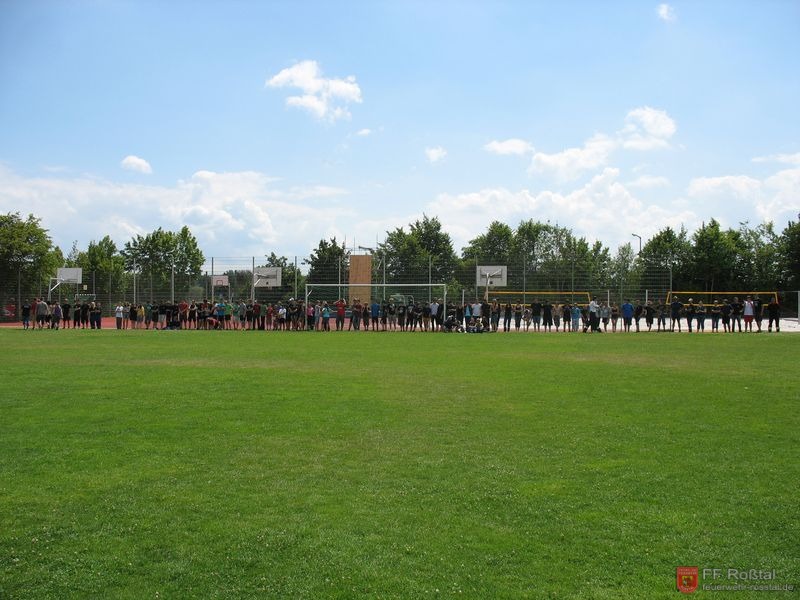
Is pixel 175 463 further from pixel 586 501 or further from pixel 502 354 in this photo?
pixel 502 354

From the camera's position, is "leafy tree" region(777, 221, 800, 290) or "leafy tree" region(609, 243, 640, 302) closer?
"leafy tree" region(609, 243, 640, 302)

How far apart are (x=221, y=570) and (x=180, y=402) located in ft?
19.9

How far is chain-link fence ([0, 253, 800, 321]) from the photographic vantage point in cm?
3641

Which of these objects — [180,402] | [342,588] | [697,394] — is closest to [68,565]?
[342,588]

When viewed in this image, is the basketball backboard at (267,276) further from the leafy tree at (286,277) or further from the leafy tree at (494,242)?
the leafy tree at (494,242)

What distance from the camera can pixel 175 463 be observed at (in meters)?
6.55

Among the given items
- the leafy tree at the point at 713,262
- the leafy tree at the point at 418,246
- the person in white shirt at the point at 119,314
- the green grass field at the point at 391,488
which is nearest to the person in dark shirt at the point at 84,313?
the person in white shirt at the point at 119,314

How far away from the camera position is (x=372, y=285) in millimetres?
36062

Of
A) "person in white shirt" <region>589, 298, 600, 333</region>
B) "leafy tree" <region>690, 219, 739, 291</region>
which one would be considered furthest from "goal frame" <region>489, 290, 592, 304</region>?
"leafy tree" <region>690, 219, 739, 291</region>

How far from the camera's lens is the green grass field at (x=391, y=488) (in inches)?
166

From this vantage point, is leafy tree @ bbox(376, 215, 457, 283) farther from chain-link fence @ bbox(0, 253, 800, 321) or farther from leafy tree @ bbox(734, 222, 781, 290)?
leafy tree @ bbox(734, 222, 781, 290)
